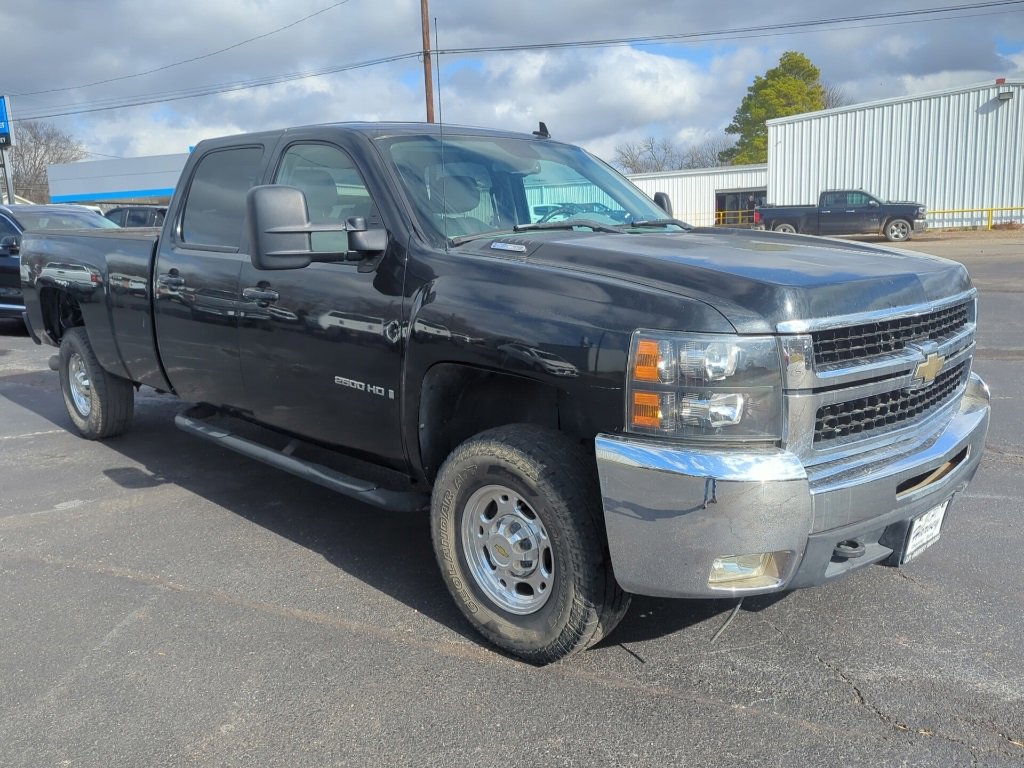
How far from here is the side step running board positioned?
12.4 feet

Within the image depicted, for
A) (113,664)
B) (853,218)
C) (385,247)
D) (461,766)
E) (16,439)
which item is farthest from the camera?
(853,218)

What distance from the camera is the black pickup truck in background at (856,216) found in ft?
97.2

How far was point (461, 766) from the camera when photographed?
8.81ft

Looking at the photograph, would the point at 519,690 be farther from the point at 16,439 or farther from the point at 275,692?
the point at 16,439

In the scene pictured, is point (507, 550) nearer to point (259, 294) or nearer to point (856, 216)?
point (259, 294)

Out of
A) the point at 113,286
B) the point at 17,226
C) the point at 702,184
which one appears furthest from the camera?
the point at 702,184

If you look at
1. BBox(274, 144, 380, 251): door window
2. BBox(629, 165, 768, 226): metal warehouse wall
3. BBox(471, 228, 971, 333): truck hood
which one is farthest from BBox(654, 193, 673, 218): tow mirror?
BBox(629, 165, 768, 226): metal warehouse wall

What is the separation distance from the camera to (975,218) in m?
38.0

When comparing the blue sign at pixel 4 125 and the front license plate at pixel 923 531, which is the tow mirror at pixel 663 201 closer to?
the front license plate at pixel 923 531

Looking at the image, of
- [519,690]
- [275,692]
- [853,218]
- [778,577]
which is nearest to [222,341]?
[275,692]

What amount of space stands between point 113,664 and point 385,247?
1860 millimetres

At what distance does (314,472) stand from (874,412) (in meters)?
2.43

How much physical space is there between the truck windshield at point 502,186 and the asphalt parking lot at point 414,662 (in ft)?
5.30

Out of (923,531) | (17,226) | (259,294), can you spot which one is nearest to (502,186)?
(259,294)
